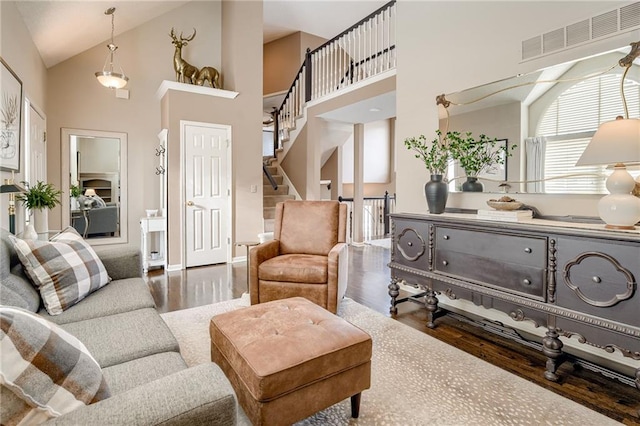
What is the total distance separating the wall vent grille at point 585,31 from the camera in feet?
6.91

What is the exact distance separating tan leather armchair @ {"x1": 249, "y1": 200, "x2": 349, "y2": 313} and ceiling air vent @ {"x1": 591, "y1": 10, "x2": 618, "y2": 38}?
224 cm

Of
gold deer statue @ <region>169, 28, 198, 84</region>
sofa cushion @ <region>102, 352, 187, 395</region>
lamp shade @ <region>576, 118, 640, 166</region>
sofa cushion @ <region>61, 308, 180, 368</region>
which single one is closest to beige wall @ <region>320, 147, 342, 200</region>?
gold deer statue @ <region>169, 28, 198, 84</region>

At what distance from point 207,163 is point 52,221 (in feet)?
7.51

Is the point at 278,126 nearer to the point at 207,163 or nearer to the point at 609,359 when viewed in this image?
the point at 207,163

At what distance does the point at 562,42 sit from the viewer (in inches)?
94.7

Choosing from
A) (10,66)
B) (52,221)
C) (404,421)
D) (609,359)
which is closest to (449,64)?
(609,359)

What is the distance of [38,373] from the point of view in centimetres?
77

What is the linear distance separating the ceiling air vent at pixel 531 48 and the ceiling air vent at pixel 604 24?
325 mm

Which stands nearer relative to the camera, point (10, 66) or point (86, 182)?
point (10, 66)

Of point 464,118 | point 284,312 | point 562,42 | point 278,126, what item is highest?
point 278,126

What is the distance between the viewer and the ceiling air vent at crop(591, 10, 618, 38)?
7.09 ft

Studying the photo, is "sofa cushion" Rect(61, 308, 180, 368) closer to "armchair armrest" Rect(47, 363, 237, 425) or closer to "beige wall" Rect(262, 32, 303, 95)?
"armchair armrest" Rect(47, 363, 237, 425)

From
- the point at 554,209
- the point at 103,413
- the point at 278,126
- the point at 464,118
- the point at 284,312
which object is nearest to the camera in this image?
the point at 103,413

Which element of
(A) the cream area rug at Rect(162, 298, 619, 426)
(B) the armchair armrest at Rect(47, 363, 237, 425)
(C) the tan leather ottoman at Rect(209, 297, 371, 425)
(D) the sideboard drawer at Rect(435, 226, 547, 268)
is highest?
(D) the sideboard drawer at Rect(435, 226, 547, 268)
